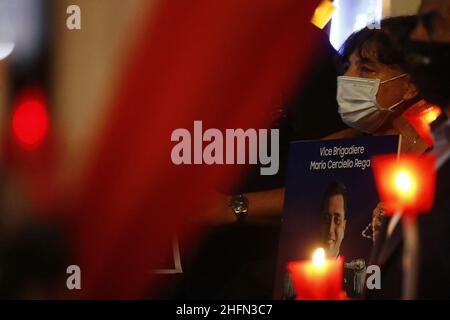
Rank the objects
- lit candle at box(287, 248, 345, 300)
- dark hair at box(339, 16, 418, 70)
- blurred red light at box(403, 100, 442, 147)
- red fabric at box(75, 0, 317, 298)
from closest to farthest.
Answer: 1. lit candle at box(287, 248, 345, 300)
2. blurred red light at box(403, 100, 442, 147)
3. red fabric at box(75, 0, 317, 298)
4. dark hair at box(339, 16, 418, 70)

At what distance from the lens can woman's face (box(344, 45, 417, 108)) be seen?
4074mm

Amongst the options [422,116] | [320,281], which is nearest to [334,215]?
[422,116]

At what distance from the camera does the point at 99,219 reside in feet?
12.6

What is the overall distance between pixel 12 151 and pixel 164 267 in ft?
2.75

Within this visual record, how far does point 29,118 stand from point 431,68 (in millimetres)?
1981

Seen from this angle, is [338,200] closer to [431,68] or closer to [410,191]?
[431,68]

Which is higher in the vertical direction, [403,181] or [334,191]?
[334,191]

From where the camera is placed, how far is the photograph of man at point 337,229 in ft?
12.8

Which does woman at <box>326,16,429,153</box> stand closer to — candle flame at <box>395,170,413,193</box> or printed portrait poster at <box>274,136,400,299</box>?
printed portrait poster at <box>274,136,400,299</box>

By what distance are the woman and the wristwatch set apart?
1.63 feet

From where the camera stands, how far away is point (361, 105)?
4.03 meters

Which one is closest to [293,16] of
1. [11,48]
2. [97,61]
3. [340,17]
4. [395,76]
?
[340,17]

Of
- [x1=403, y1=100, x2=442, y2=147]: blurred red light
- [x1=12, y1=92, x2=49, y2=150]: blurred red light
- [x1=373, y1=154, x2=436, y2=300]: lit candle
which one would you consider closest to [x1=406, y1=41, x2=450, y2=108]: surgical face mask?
[x1=373, y1=154, x2=436, y2=300]: lit candle

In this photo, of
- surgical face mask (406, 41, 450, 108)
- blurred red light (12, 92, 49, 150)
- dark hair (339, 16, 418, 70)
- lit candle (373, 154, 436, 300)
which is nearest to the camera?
lit candle (373, 154, 436, 300)
